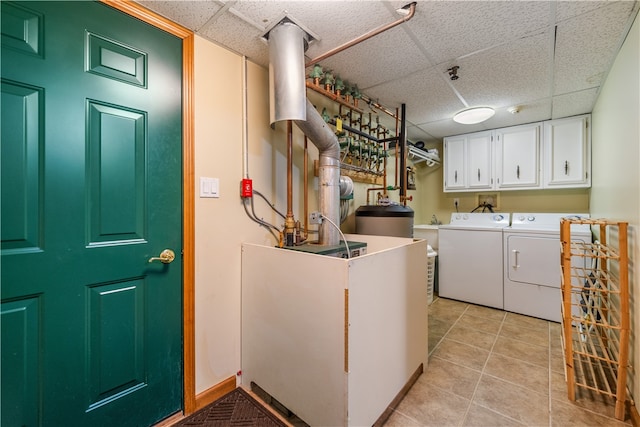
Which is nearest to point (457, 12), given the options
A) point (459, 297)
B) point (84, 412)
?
point (84, 412)

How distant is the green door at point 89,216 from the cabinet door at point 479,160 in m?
3.53

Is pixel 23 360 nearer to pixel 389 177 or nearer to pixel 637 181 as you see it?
pixel 637 181

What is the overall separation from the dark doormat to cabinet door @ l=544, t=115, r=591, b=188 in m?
3.65

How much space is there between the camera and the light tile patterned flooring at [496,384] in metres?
1.41

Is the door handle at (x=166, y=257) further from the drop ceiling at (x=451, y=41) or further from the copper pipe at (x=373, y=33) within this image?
the copper pipe at (x=373, y=33)

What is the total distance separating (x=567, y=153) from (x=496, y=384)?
8.88 feet

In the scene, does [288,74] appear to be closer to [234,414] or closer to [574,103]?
[234,414]

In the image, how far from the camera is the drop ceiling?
131 cm

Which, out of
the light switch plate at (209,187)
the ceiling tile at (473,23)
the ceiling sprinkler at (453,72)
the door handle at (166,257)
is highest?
the ceiling sprinkler at (453,72)

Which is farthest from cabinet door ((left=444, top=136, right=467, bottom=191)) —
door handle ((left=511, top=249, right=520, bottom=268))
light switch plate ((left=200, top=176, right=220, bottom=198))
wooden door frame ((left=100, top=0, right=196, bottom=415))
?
wooden door frame ((left=100, top=0, right=196, bottom=415))

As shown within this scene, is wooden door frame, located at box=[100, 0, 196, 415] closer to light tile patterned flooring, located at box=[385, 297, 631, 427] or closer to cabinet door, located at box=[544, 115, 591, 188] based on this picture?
light tile patterned flooring, located at box=[385, 297, 631, 427]

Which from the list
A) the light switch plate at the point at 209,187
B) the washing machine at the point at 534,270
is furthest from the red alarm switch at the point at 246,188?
the washing machine at the point at 534,270

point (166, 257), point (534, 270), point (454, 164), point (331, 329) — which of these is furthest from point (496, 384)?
point (454, 164)

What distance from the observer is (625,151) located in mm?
1601
